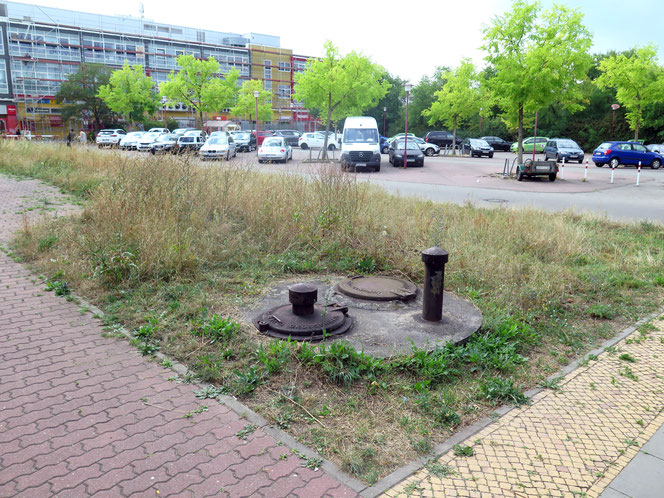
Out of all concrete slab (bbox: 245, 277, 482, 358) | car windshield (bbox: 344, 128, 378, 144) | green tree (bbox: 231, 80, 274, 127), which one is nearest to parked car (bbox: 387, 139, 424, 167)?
car windshield (bbox: 344, 128, 378, 144)

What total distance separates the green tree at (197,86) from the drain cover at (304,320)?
54.5 m

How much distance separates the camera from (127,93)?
60219 mm

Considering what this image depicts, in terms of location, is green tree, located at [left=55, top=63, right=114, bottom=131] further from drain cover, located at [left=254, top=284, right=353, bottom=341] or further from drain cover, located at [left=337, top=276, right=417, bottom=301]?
drain cover, located at [left=254, top=284, right=353, bottom=341]

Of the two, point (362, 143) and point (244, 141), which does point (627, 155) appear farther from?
point (244, 141)

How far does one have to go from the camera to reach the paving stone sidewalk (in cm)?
294

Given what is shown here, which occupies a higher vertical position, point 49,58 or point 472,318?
point 49,58

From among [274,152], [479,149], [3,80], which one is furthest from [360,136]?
[3,80]

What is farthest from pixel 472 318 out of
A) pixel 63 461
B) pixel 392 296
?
pixel 63 461

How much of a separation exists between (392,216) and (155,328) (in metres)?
4.79

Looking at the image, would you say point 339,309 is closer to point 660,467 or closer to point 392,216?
point 660,467

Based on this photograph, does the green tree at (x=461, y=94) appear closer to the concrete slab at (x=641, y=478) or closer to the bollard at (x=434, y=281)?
the bollard at (x=434, y=281)

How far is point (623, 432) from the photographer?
11.8 feet

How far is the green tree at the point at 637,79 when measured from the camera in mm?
39750

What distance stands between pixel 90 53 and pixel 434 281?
277 feet
